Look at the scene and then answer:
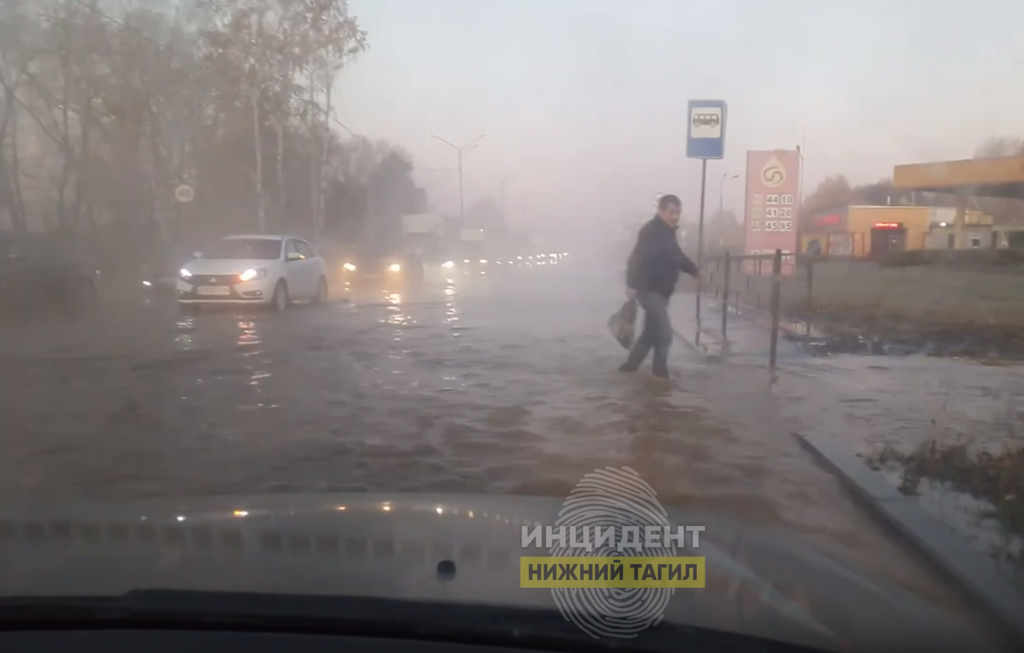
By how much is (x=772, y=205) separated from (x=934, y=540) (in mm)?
18919

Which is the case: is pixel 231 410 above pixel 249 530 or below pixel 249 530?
below

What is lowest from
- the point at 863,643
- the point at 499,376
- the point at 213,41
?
the point at 499,376

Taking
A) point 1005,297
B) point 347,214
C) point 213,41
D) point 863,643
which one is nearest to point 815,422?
point 863,643

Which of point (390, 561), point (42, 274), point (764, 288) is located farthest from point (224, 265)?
point (390, 561)

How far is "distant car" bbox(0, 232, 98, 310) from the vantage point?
64.0ft

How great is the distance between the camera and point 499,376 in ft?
35.9

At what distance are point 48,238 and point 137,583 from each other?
68.2 feet

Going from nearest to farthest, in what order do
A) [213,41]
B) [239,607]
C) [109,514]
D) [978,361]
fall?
[239,607] < [109,514] < [978,361] < [213,41]

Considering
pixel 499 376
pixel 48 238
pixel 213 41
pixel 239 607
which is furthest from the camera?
pixel 213 41

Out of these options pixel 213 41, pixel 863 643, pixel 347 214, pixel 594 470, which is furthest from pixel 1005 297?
pixel 347 214

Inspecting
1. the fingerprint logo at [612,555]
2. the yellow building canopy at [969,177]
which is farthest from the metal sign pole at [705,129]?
the yellow building canopy at [969,177]

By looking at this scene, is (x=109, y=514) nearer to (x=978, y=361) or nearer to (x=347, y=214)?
(x=978, y=361)

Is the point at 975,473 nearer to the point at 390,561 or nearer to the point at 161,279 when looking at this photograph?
the point at 390,561

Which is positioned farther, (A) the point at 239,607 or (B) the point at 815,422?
(B) the point at 815,422
